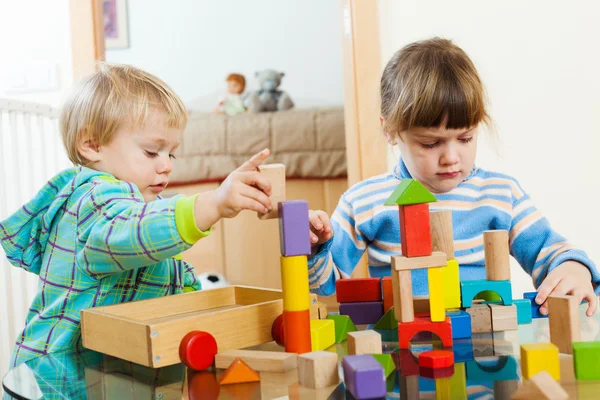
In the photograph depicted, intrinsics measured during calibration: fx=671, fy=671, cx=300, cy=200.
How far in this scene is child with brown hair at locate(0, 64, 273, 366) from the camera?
804 mm

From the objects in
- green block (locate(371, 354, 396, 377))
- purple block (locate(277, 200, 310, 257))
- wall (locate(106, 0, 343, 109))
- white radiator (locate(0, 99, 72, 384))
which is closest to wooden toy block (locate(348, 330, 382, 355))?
green block (locate(371, 354, 396, 377))

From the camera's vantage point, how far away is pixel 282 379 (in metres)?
0.65

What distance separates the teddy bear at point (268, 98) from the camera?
3738 mm

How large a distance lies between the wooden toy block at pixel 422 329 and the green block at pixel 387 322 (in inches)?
4.3

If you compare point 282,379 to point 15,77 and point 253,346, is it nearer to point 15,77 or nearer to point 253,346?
point 253,346

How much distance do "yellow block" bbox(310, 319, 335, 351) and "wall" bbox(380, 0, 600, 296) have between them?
57.2 inches

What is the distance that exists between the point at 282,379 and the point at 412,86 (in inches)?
24.9

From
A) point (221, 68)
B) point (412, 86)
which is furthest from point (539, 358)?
point (221, 68)

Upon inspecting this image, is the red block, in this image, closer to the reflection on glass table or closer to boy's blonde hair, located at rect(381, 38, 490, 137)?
the reflection on glass table

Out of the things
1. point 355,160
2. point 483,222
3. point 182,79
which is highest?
point 182,79

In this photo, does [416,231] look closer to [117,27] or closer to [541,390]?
[541,390]

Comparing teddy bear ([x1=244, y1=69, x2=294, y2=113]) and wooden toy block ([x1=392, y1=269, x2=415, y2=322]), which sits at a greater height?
teddy bear ([x1=244, y1=69, x2=294, y2=113])

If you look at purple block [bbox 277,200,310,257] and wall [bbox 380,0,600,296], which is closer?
purple block [bbox 277,200,310,257]

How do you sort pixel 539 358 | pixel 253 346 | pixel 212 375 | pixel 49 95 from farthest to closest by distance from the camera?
pixel 49 95 → pixel 253 346 → pixel 212 375 → pixel 539 358
